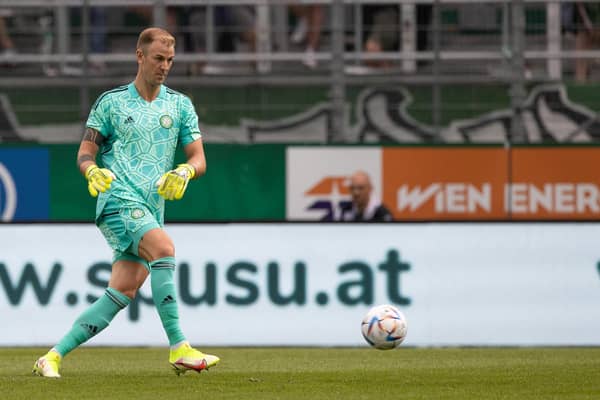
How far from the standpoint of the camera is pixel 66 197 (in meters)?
16.8

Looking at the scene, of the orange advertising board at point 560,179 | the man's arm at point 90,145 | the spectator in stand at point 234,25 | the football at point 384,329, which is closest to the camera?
the man's arm at point 90,145

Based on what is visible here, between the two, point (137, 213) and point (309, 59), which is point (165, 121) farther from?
point (309, 59)

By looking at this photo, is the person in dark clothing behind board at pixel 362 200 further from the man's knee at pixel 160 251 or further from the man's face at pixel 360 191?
the man's knee at pixel 160 251

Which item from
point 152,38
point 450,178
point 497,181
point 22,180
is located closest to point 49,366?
point 152,38

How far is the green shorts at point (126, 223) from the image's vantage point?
26.1ft

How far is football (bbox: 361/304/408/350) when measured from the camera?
9.23 metres

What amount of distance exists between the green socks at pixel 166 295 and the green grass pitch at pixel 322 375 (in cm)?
28

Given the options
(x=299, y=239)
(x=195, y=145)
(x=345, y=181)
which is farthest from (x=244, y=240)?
(x=345, y=181)

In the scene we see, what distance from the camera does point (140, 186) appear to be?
804 cm

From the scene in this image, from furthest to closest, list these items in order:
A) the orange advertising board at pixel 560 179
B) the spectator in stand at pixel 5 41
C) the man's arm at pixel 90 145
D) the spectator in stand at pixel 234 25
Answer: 1. the spectator in stand at pixel 5 41
2. the spectator in stand at pixel 234 25
3. the orange advertising board at pixel 560 179
4. the man's arm at pixel 90 145

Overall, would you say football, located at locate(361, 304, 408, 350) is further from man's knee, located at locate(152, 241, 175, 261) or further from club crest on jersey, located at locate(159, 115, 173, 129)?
club crest on jersey, located at locate(159, 115, 173, 129)

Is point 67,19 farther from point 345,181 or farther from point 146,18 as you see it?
point 345,181

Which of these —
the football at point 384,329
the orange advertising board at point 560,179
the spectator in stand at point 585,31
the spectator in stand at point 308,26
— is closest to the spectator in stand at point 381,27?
the spectator in stand at point 308,26

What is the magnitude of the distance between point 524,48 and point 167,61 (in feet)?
29.9
